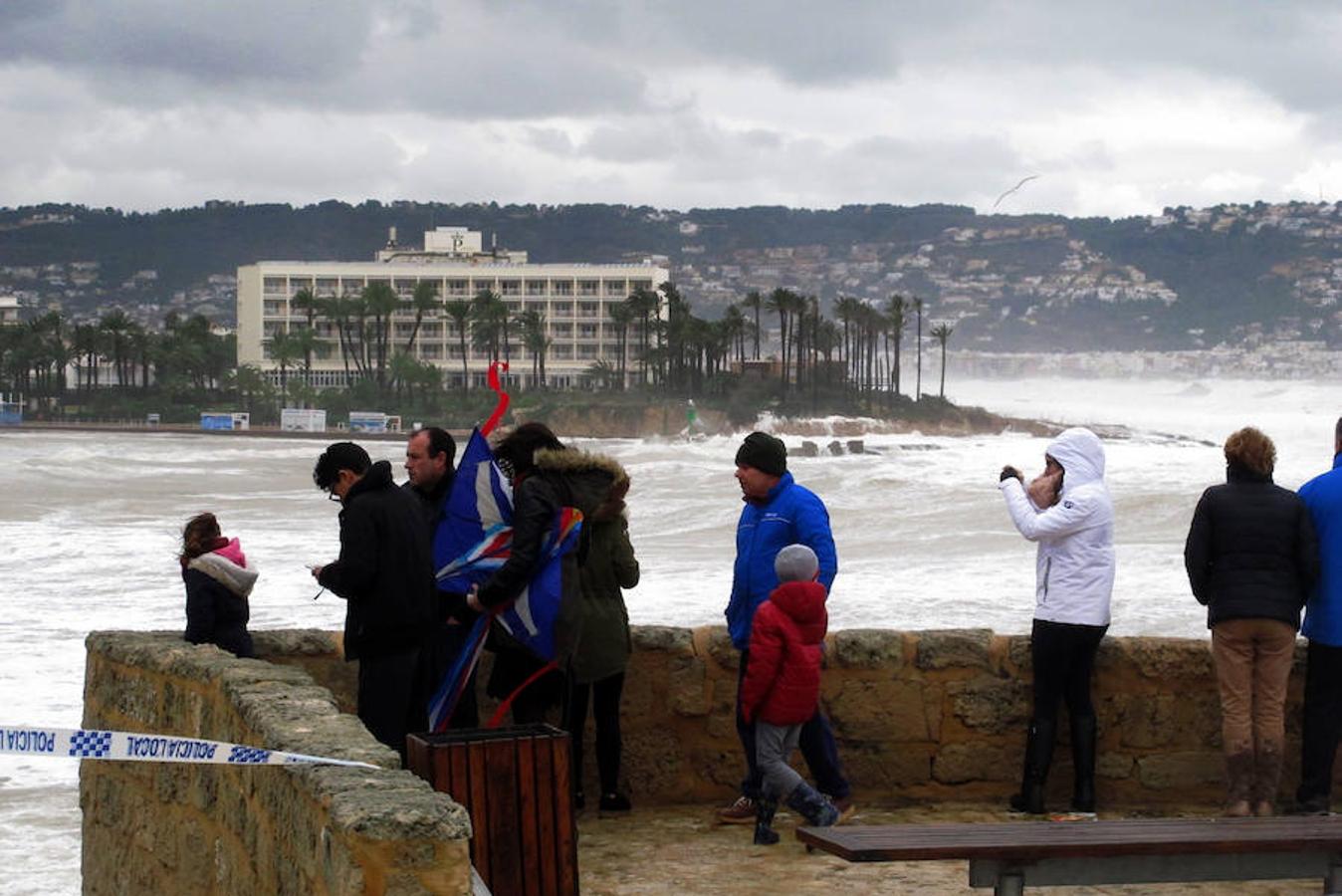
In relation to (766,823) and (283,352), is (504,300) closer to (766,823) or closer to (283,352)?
(283,352)

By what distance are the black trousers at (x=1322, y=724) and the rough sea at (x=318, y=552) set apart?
5849mm

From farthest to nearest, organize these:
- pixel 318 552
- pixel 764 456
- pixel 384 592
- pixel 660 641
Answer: pixel 318 552 < pixel 660 641 < pixel 764 456 < pixel 384 592

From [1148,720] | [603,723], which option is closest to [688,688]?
[603,723]

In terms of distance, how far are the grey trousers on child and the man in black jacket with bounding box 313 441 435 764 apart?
1111mm

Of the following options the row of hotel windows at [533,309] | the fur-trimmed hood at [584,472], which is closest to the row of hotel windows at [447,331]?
the row of hotel windows at [533,309]

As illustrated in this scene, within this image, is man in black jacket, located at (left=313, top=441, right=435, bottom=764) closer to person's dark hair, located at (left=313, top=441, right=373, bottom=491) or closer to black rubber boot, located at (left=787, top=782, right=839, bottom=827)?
person's dark hair, located at (left=313, top=441, right=373, bottom=491)

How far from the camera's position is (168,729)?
5969mm

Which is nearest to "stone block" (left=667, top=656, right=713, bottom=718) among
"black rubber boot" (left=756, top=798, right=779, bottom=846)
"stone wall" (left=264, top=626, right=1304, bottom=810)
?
"stone wall" (left=264, top=626, right=1304, bottom=810)

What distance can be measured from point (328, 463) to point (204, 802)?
1.38m

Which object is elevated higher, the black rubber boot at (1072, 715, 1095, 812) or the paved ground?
the black rubber boot at (1072, 715, 1095, 812)

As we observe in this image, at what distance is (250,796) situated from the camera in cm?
477

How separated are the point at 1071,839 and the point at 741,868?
1494 mm

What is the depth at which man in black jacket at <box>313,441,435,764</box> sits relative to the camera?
19.4 ft

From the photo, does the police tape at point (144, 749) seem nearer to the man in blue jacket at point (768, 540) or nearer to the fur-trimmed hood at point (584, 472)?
the fur-trimmed hood at point (584, 472)
